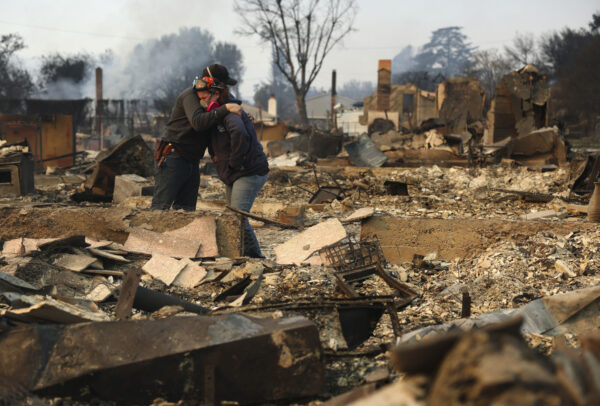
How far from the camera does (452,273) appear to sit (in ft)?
16.2

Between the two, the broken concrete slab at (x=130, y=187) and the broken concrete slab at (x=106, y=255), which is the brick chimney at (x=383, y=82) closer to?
the broken concrete slab at (x=130, y=187)

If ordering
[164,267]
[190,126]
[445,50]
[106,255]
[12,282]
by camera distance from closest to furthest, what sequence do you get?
1. [12,282]
2. [164,267]
3. [106,255]
4. [190,126]
5. [445,50]

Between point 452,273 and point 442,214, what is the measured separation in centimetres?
319

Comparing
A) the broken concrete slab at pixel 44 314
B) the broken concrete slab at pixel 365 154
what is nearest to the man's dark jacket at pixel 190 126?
the broken concrete slab at pixel 44 314

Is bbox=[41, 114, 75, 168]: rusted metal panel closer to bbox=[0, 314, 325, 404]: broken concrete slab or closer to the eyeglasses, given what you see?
the eyeglasses

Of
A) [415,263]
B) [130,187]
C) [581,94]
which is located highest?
[581,94]

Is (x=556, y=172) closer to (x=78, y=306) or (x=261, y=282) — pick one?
(x=261, y=282)

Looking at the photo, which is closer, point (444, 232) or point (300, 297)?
point (300, 297)

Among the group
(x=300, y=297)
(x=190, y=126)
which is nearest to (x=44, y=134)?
(x=190, y=126)

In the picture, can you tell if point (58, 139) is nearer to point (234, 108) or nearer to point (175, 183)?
point (175, 183)

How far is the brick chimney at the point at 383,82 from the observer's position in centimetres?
2770

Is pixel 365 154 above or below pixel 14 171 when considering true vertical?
above

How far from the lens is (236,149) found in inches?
201

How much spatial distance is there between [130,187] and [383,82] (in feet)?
67.5
